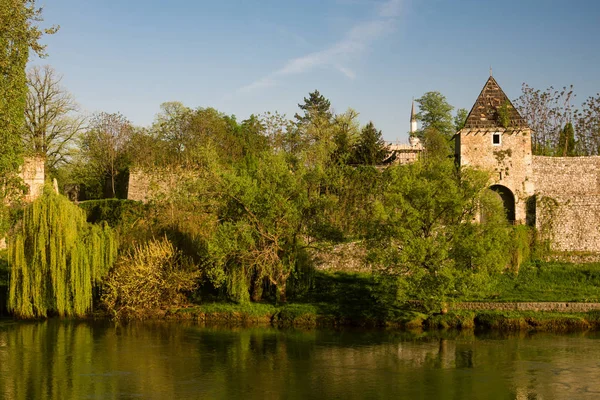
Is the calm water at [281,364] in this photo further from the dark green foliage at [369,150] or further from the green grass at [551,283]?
the dark green foliage at [369,150]

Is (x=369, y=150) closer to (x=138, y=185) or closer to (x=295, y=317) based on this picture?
(x=138, y=185)

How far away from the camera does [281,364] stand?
2264 centimetres

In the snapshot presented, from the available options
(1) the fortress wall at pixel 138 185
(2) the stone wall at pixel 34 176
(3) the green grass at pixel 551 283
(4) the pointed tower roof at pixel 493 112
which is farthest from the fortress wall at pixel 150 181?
(3) the green grass at pixel 551 283

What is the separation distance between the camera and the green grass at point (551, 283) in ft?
101

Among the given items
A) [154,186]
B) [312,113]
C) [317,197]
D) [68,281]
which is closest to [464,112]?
[312,113]

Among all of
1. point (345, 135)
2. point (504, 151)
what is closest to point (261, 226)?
point (504, 151)

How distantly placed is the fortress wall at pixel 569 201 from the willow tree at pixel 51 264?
22324 mm

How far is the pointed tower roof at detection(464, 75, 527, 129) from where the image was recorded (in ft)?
130

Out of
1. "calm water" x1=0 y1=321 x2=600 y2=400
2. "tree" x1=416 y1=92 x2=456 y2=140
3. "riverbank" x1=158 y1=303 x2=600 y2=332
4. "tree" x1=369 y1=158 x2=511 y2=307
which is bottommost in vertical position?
"calm water" x1=0 y1=321 x2=600 y2=400

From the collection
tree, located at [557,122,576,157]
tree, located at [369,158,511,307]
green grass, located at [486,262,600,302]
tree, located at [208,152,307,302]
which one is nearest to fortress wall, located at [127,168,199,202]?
tree, located at [208,152,307,302]

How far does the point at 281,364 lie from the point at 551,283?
15459 millimetres

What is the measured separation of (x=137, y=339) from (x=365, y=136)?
1024 inches

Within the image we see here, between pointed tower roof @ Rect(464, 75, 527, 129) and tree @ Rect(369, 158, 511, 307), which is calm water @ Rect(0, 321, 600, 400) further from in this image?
pointed tower roof @ Rect(464, 75, 527, 129)

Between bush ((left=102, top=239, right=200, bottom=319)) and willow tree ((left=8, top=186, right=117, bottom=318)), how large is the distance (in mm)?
844
